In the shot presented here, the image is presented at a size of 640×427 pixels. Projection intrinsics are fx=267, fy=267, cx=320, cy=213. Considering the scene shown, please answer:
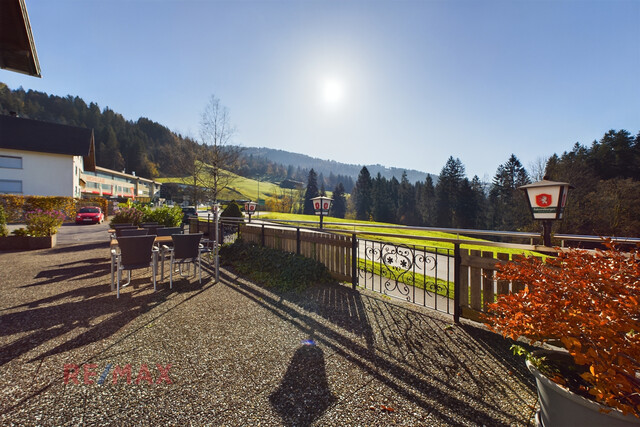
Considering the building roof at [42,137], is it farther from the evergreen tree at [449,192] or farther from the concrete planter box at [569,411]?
the evergreen tree at [449,192]

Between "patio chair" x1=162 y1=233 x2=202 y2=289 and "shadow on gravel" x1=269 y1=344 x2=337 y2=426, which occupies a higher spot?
"patio chair" x1=162 y1=233 x2=202 y2=289

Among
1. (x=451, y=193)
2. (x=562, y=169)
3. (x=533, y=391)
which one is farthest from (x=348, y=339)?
(x=451, y=193)

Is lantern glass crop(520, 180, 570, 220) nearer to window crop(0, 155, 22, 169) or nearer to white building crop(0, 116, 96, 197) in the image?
white building crop(0, 116, 96, 197)

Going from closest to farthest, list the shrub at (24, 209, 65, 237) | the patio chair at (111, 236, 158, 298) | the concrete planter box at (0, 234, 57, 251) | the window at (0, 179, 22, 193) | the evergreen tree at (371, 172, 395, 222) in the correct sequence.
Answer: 1. the patio chair at (111, 236, 158, 298)
2. the concrete planter box at (0, 234, 57, 251)
3. the shrub at (24, 209, 65, 237)
4. the window at (0, 179, 22, 193)
5. the evergreen tree at (371, 172, 395, 222)

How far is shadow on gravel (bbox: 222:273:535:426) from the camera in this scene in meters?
2.06

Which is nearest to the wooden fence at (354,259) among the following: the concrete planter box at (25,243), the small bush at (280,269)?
the small bush at (280,269)

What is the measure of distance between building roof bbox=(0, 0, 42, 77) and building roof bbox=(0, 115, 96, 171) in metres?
29.6

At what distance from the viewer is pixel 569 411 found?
155 centimetres

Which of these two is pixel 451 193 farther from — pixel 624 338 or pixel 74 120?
pixel 74 120

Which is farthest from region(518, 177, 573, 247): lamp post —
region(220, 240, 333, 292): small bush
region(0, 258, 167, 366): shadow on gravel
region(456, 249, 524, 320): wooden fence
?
region(0, 258, 167, 366): shadow on gravel

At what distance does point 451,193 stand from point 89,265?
1951 inches

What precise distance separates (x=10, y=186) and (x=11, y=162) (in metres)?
2.14

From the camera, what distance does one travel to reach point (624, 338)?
54.2 inches

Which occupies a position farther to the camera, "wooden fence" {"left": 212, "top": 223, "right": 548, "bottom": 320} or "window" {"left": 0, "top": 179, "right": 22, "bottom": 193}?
"window" {"left": 0, "top": 179, "right": 22, "bottom": 193}
